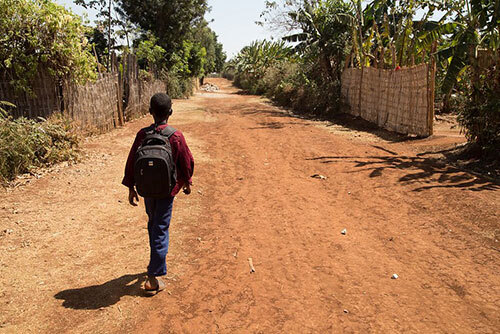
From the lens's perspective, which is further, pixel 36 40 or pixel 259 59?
pixel 259 59

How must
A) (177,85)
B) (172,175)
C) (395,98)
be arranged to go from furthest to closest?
1. (177,85)
2. (395,98)
3. (172,175)

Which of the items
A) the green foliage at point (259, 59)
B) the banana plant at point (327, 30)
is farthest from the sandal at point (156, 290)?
the green foliage at point (259, 59)

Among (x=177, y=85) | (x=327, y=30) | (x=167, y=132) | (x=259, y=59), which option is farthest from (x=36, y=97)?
(x=259, y=59)

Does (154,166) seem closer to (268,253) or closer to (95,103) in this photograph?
(268,253)

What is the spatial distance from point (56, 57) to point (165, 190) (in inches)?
278

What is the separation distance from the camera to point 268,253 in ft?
13.3

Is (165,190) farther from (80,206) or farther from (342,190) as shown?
(342,190)

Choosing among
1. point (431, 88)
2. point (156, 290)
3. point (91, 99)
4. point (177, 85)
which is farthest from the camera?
point (177, 85)

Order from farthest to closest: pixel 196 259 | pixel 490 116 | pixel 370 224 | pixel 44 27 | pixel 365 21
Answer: pixel 365 21
pixel 44 27
pixel 490 116
pixel 370 224
pixel 196 259

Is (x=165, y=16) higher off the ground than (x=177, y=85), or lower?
higher

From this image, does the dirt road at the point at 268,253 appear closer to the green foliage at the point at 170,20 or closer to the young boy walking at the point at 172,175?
the young boy walking at the point at 172,175

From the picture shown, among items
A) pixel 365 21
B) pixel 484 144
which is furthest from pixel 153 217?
pixel 365 21

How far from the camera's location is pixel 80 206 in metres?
5.41

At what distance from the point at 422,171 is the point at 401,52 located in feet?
23.1
